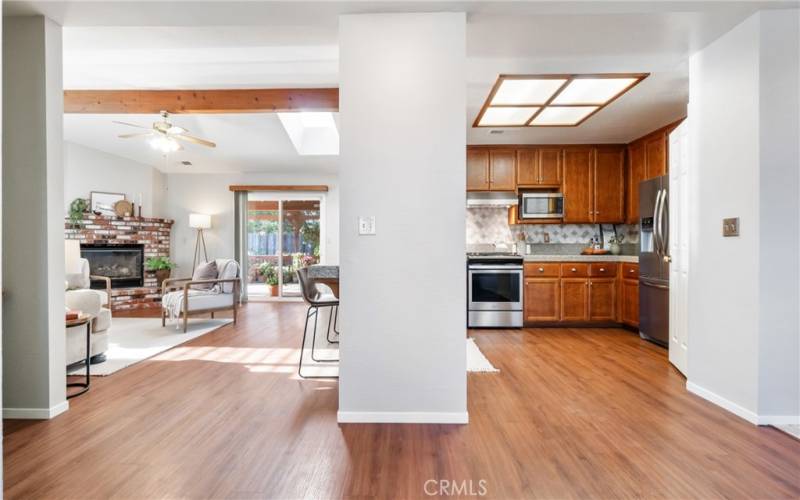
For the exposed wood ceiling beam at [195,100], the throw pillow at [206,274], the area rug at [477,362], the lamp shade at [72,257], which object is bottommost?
the area rug at [477,362]

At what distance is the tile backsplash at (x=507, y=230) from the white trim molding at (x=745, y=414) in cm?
293

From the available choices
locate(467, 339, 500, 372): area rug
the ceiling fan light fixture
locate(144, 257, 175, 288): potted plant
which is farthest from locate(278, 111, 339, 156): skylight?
locate(467, 339, 500, 372): area rug

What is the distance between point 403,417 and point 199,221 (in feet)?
19.6

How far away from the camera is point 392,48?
2.19 m

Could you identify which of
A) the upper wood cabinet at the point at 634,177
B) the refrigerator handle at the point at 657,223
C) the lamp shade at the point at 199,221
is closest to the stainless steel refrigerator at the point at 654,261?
the refrigerator handle at the point at 657,223

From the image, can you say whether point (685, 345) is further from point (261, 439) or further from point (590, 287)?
point (261, 439)

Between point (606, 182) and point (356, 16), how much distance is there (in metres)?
4.02

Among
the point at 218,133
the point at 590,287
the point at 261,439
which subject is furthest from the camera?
the point at 218,133

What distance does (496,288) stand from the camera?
15.3ft

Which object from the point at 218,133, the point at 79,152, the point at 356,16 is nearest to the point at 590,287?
the point at 356,16

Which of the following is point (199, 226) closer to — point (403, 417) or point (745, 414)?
point (403, 417)

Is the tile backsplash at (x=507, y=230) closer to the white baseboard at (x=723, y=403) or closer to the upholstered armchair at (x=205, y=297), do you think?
the white baseboard at (x=723, y=403)

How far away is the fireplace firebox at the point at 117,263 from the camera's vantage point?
604 centimetres

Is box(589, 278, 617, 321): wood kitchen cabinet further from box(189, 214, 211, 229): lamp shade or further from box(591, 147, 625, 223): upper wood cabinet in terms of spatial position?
box(189, 214, 211, 229): lamp shade
